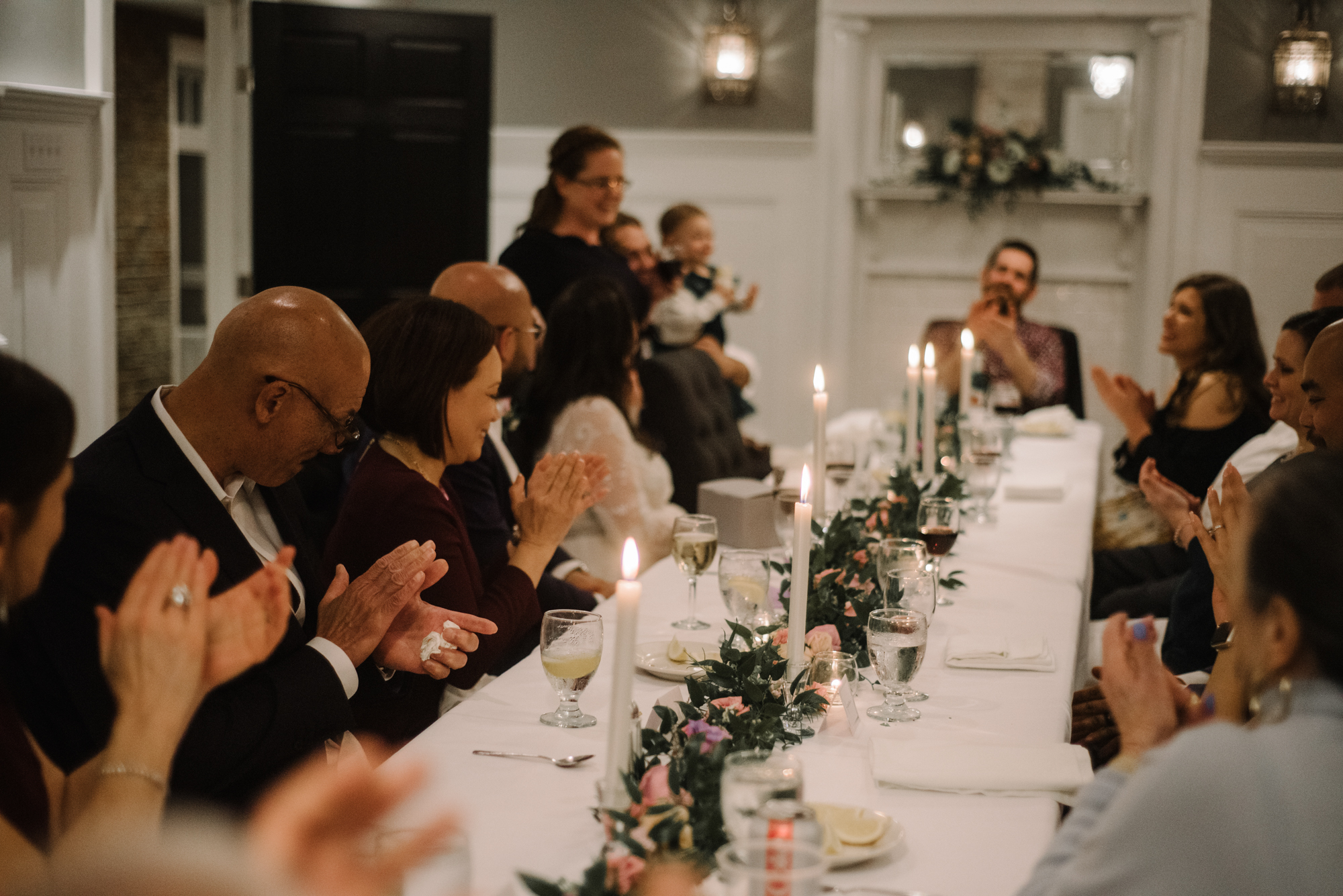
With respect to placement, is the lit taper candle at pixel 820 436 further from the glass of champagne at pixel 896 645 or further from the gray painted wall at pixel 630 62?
the gray painted wall at pixel 630 62

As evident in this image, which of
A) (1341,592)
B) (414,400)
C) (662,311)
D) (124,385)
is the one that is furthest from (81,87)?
(1341,592)

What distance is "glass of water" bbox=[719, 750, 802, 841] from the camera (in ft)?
3.56

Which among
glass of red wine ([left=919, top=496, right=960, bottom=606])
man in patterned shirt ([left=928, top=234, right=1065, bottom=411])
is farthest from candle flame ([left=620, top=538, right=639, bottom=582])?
man in patterned shirt ([left=928, top=234, right=1065, bottom=411])

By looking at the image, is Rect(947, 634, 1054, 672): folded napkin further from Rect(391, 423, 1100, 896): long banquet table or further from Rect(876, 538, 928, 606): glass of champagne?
Rect(876, 538, 928, 606): glass of champagne

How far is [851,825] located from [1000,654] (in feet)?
2.32

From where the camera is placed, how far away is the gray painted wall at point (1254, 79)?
5672mm

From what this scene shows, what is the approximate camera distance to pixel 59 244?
4.01 meters

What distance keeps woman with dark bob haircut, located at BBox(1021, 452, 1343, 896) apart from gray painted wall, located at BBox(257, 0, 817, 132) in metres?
5.39

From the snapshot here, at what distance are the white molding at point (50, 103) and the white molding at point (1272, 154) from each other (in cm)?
470

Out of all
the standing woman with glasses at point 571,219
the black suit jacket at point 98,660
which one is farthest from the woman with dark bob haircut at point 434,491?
the standing woman with glasses at point 571,219

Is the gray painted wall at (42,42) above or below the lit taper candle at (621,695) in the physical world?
above

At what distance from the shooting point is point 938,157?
6090 mm

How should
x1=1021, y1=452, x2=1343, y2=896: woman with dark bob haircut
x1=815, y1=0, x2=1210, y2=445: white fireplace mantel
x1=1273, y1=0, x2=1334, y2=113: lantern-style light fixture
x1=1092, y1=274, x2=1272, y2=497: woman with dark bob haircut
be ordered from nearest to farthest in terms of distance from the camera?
x1=1021, y1=452, x2=1343, y2=896: woman with dark bob haircut → x1=1092, y1=274, x2=1272, y2=497: woman with dark bob haircut → x1=1273, y1=0, x2=1334, y2=113: lantern-style light fixture → x1=815, y1=0, x2=1210, y2=445: white fireplace mantel

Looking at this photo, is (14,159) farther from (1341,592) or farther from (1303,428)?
(1341,592)
